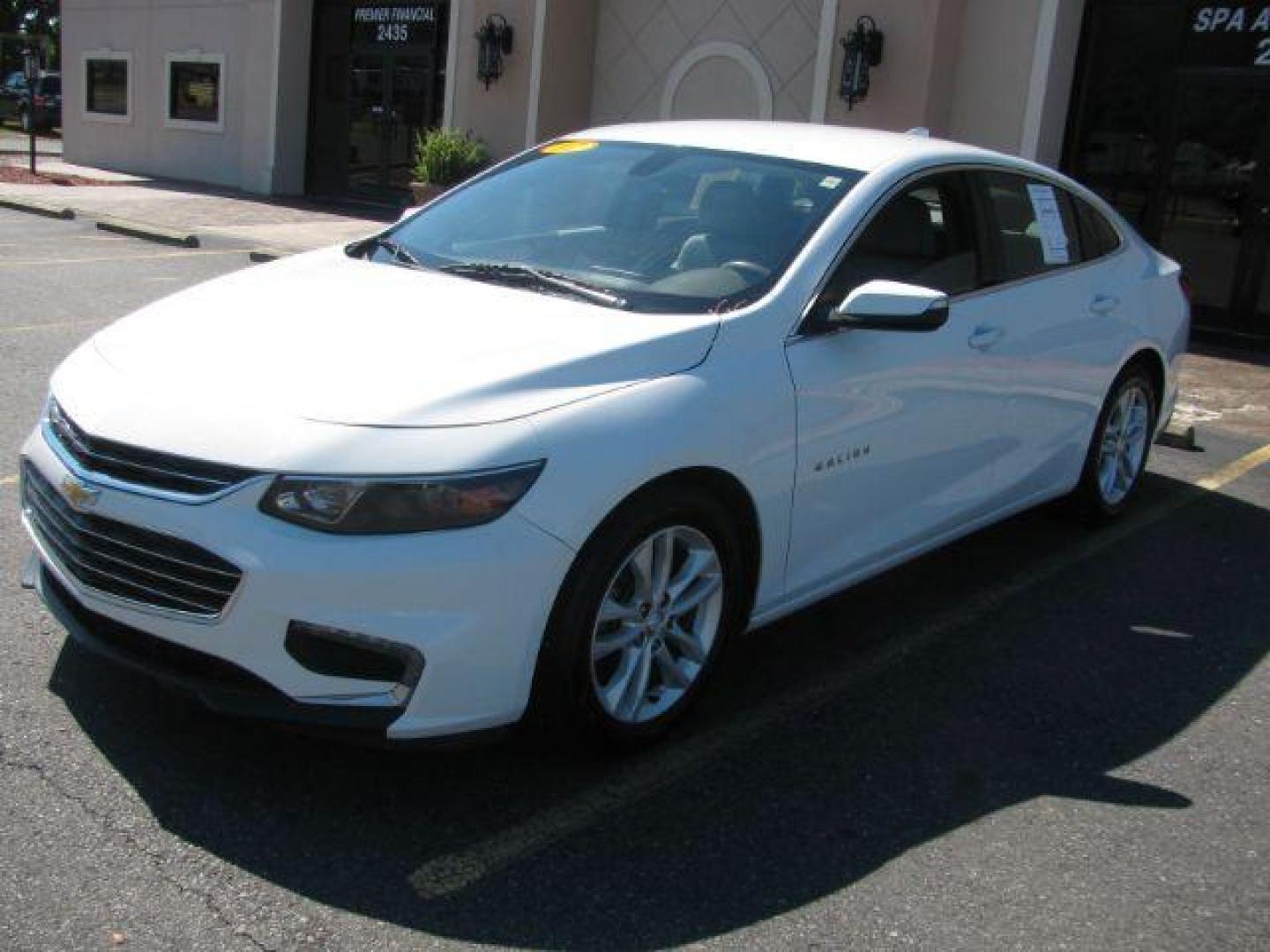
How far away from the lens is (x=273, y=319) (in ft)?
12.5

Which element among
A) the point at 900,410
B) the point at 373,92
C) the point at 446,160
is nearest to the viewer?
the point at 900,410

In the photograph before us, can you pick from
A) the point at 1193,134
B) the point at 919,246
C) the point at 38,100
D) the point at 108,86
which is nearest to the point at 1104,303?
the point at 919,246

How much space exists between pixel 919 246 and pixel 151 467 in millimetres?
2697

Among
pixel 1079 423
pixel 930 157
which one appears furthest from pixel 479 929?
pixel 1079 423

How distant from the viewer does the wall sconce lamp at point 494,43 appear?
696 inches

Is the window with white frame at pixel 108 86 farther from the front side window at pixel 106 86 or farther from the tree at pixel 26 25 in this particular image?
the tree at pixel 26 25

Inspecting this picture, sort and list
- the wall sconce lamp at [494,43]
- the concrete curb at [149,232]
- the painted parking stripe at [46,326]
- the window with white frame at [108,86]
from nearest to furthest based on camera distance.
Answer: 1. the painted parking stripe at [46,326]
2. the concrete curb at [149,232]
3. the wall sconce lamp at [494,43]
4. the window with white frame at [108,86]

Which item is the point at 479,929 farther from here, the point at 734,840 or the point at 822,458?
the point at 822,458

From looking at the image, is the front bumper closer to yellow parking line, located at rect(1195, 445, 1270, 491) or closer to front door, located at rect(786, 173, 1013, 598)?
front door, located at rect(786, 173, 1013, 598)

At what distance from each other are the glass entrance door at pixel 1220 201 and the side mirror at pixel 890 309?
10353 millimetres

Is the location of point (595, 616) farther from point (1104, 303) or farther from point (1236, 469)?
point (1236, 469)

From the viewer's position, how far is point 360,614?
3.08 meters

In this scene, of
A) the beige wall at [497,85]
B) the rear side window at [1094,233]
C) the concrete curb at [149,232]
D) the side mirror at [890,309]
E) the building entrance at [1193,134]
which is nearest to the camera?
the side mirror at [890,309]

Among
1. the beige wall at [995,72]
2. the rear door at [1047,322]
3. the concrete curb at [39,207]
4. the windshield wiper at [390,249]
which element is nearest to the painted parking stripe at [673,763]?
the rear door at [1047,322]
